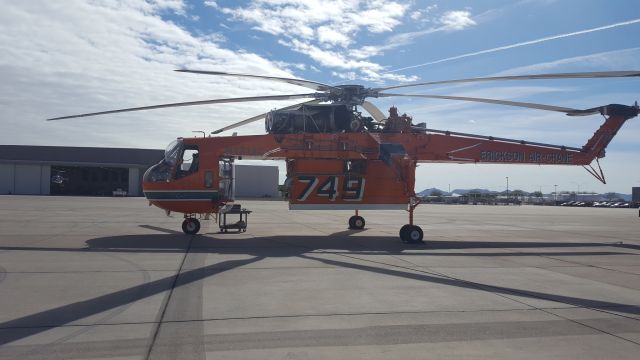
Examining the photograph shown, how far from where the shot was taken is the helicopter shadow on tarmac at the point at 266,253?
278 inches

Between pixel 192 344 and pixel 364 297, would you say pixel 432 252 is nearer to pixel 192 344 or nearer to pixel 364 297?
pixel 364 297

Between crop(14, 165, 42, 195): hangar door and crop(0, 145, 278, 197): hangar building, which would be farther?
crop(0, 145, 278, 197): hangar building

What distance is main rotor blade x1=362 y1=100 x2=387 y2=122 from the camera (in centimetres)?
1723

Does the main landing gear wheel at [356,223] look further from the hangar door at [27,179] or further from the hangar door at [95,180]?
the hangar door at [27,179]

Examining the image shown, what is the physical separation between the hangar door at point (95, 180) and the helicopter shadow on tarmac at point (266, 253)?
218 ft

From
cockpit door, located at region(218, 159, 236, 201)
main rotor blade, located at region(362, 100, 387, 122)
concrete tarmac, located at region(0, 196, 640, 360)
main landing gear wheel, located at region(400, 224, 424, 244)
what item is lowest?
concrete tarmac, located at region(0, 196, 640, 360)

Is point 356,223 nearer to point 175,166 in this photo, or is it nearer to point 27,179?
point 175,166

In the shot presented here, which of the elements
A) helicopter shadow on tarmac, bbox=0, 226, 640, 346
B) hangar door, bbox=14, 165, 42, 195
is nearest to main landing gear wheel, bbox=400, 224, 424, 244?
helicopter shadow on tarmac, bbox=0, 226, 640, 346

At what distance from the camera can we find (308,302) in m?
7.93

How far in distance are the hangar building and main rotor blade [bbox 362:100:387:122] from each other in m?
60.7

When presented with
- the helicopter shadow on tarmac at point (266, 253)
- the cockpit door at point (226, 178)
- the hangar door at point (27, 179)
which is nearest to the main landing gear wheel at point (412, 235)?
the helicopter shadow on tarmac at point (266, 253)

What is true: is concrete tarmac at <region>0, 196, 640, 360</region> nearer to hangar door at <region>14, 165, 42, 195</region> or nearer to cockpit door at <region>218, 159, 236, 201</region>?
cockpit door at <region>218, 159, 236, 201</region>

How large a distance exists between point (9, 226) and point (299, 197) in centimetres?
1069

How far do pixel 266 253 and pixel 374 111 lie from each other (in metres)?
7.16
